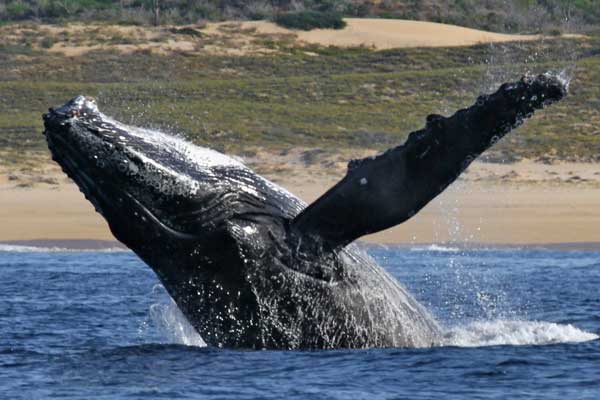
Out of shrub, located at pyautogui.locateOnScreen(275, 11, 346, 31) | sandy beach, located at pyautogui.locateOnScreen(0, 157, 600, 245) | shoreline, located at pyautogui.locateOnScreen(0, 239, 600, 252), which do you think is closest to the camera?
shoreline, located at pyautogui.locateOnScreen(0, 239, 600, 252)

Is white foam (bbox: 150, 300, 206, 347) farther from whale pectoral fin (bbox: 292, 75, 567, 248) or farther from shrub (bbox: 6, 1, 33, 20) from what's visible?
shrub (bbox: 6, 1, 33, 20)

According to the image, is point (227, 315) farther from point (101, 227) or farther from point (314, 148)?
point (314, 148)

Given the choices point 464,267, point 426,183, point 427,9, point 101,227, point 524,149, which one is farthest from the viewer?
point 427,9

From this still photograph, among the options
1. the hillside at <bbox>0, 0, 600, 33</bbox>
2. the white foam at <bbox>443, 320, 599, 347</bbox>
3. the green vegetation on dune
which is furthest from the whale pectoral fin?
the hillside at <bbox>0, 0, 600, 33</bbox>

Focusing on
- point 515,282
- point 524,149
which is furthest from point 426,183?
point 524,149

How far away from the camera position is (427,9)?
203 ft

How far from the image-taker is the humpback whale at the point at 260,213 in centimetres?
917

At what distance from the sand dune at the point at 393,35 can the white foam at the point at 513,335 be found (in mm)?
40020

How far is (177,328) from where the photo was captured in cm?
1171

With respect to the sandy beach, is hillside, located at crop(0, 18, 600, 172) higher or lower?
higher

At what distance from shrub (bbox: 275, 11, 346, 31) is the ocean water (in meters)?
38.0

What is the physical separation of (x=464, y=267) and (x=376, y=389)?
42.2 feet

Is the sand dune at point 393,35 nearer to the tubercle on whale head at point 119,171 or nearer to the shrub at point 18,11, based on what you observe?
the shrub at point 18,11

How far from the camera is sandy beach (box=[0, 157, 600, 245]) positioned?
26844 millimetres
